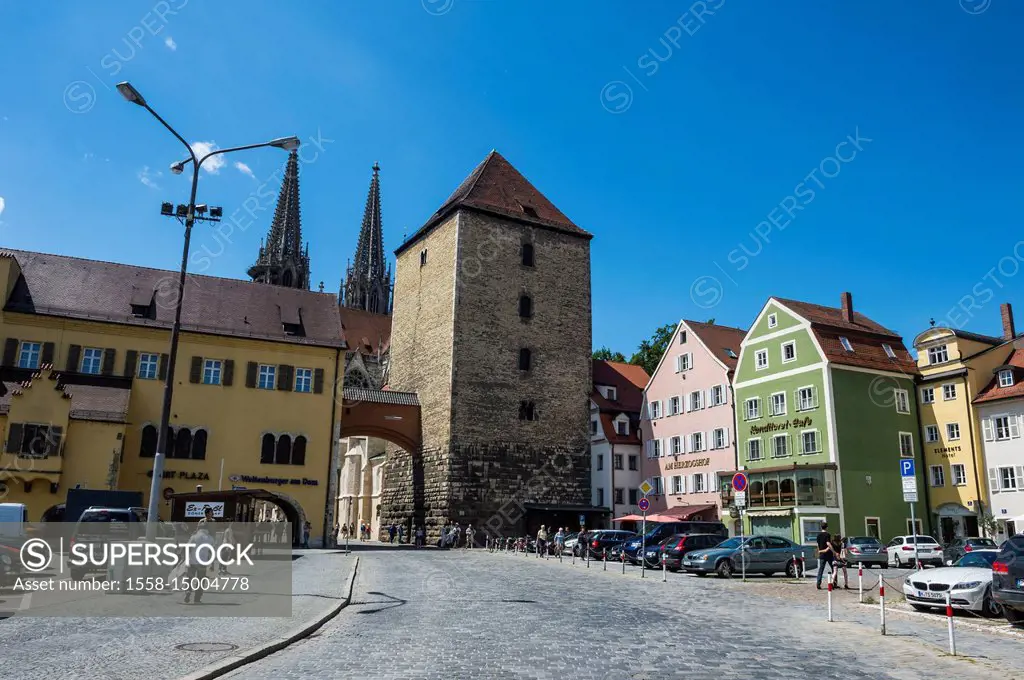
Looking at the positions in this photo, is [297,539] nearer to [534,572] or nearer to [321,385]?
[321,385]

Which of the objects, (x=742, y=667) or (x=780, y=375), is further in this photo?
(x=780, y=375)

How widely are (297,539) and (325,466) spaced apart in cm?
377

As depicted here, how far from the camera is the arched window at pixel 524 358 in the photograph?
49781 millimetres

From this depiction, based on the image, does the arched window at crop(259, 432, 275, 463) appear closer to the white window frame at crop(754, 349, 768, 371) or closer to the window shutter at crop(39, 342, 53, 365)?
the window shutter at crop(39, 342, 53, 365)

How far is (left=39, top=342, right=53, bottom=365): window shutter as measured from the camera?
37.7 m

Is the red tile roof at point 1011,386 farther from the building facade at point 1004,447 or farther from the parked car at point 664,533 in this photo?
the parked car at point 664,533

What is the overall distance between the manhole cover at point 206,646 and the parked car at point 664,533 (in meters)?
21.1

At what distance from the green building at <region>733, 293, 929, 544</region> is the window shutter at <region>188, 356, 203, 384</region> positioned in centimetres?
2789

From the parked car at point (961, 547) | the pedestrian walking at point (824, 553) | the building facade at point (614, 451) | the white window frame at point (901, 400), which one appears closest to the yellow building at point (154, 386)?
the building facade at point (614, 451)

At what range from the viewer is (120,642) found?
10.5 meters

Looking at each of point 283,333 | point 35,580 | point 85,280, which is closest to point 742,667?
point 35,580

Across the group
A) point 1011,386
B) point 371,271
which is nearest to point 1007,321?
point 1011,386

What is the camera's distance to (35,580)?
17.9 metres

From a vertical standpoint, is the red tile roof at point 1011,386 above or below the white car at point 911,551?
above
